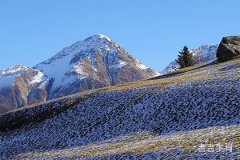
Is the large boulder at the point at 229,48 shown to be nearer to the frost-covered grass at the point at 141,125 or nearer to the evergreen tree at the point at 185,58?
the evergreen tree at the point at 185,58

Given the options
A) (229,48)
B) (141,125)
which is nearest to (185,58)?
(229,48)

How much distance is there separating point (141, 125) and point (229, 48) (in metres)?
44.5

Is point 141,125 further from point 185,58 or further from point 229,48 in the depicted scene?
point 185,58

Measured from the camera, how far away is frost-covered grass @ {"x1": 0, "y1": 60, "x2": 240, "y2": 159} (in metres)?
30.2

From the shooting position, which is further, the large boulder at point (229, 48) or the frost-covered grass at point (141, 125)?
the large boulder at point (229, 48)

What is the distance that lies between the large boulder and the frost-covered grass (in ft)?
110

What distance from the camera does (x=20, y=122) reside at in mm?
Result: 59219

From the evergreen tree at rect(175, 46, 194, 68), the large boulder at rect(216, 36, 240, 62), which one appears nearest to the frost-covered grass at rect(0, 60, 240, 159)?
the large boulder at rect(216, 36, 240, 62)

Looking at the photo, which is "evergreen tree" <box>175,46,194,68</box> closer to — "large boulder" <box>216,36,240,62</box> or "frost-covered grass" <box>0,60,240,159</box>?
"large boulder" <box>216,36,240,62</box>

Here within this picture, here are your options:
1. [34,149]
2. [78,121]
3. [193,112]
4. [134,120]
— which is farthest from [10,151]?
[193,112]

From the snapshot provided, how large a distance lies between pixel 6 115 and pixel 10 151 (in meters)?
→ 15.7

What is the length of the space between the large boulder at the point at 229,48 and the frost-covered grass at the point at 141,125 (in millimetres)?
33417

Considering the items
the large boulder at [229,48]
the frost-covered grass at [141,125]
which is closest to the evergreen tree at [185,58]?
the large boulder at [229,48]

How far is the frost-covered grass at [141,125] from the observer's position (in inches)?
1187
